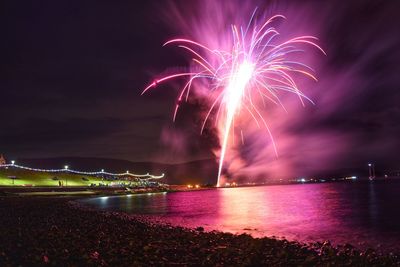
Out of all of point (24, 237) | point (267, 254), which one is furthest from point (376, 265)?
point (24, 237)

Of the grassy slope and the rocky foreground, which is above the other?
the grassy slope

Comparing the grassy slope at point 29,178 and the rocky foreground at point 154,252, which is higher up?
the grassy slope at point 29,178

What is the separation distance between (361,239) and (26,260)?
2160 cm

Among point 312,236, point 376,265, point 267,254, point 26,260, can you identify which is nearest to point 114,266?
point 26,260

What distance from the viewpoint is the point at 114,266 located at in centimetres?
1405

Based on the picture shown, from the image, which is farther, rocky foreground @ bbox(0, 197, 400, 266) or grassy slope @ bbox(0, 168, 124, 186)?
grassy slope @ bbox(0, 168, 124, 186)

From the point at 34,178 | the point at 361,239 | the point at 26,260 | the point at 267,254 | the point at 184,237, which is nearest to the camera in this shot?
the point at 26,260

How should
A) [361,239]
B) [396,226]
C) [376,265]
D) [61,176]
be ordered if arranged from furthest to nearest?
[61,176]
[396,226]
[361,239]
[376,265]

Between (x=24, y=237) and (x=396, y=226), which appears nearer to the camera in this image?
(x=24, y=237)

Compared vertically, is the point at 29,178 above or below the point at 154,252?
above

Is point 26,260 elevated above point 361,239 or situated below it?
above

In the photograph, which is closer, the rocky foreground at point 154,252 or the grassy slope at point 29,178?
the rocky foreground at point 154,252

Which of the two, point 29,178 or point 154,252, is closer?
point 154,252

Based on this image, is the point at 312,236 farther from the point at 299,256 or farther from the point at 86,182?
the point at 86,182
